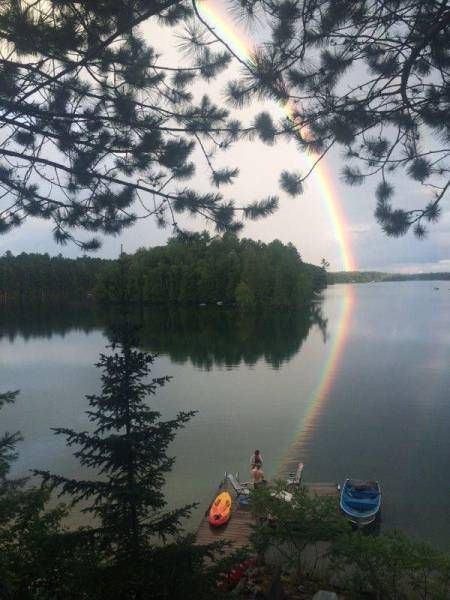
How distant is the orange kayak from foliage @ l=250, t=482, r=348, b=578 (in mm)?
1631

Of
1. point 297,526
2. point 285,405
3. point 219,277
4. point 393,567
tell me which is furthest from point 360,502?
point 219,277

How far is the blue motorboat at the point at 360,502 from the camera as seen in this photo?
27.8 ft

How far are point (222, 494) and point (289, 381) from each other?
37.6ft

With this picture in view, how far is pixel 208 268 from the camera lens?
57250 mm

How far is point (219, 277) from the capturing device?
57312mm

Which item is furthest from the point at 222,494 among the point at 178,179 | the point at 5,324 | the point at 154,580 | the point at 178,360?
the point at 5,324

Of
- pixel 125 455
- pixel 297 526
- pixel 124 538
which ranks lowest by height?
pixel 297 526

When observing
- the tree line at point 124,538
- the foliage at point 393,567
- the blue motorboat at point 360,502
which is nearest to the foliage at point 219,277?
the blue motorboat at point 360,502

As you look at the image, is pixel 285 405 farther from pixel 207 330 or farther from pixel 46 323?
pixel 46 323

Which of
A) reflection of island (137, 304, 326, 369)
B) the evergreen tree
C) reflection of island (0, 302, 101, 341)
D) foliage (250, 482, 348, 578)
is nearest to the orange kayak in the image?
foliage (250, 482, 348, 578)

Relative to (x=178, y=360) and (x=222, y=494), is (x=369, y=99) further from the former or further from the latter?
(x=178, y=360)

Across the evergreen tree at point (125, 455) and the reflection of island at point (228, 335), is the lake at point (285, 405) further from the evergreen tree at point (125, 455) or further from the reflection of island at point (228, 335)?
the evergreen tree at point (125, 455)

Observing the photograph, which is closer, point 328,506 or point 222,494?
point 328,506

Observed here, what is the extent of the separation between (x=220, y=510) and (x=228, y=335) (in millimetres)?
25494
